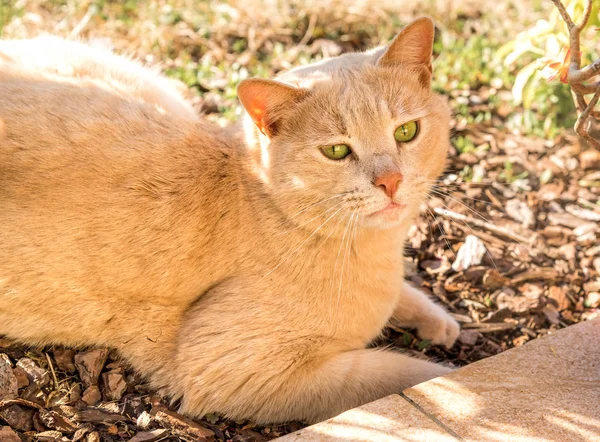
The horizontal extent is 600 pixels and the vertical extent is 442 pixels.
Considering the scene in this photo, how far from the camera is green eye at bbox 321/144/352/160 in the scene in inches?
109

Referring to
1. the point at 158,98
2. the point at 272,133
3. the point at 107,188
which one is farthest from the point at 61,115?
the point at 272,133

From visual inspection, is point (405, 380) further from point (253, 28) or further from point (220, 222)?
point (253, 28)

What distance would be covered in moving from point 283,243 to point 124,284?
2.41ft

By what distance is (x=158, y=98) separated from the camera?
11.9 ft

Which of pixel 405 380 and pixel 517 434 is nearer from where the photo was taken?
pixel 517 434

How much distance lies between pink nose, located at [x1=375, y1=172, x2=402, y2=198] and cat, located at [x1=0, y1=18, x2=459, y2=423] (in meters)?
0.11

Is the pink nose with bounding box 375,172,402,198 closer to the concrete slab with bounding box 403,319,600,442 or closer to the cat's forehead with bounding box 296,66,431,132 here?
the cat's forehead with bounding box 296,66,431,132

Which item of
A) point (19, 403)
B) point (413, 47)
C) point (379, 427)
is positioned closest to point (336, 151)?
point (413, 47)

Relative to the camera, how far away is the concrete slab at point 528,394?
2.48 metres

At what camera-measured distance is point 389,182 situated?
263 centimetres

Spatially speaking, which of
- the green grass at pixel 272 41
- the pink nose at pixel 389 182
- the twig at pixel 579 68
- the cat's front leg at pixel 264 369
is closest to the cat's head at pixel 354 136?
the pink nose at pixel 389 182

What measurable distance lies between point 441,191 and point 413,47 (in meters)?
1.50

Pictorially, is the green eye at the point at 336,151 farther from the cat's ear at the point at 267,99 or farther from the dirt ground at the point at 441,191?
the dirt ground at the point at 441,191

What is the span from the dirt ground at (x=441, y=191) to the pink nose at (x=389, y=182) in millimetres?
387
